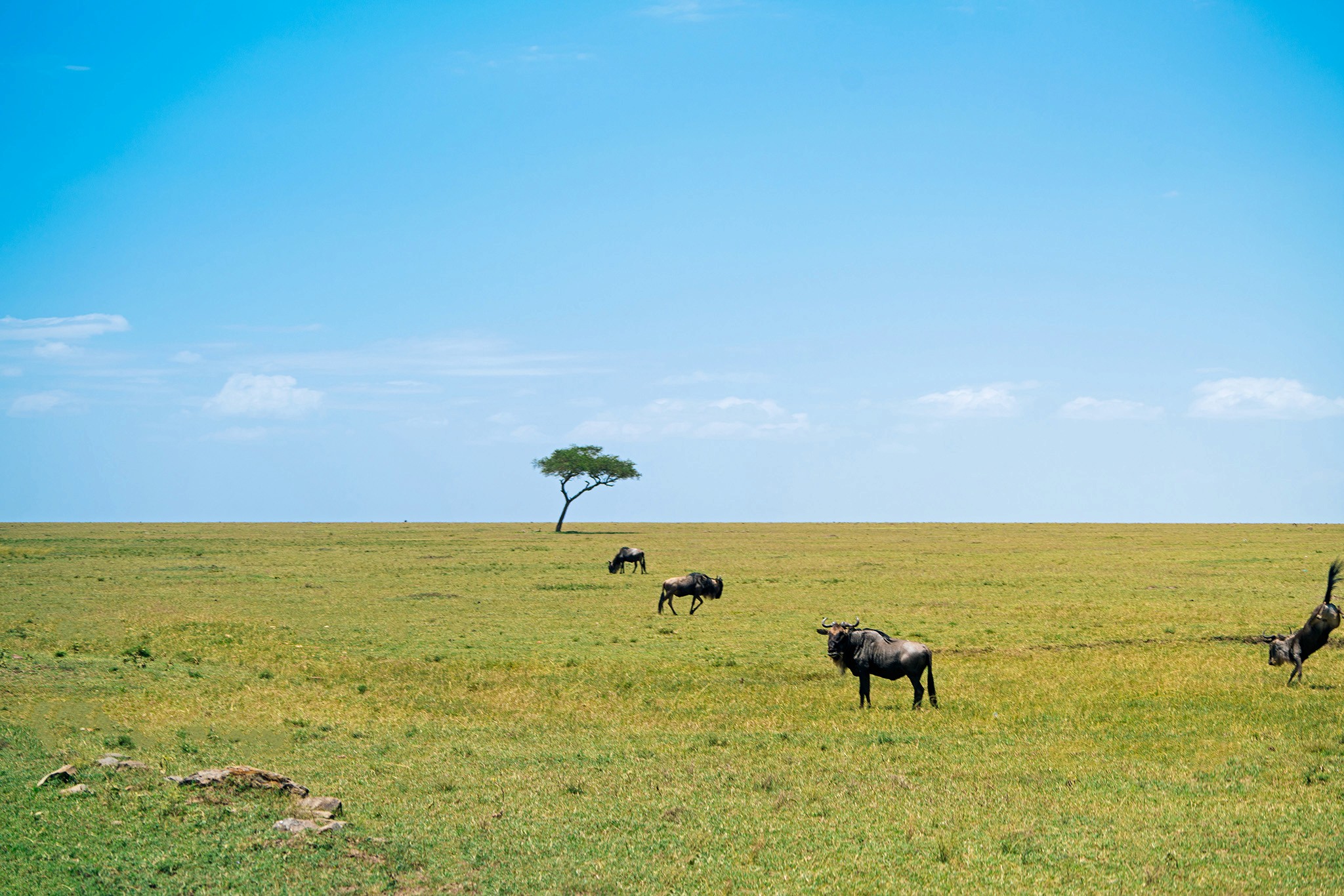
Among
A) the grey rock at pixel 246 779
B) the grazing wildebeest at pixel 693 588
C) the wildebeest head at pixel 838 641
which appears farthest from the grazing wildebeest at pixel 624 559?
the grey rock at pixel 246 779

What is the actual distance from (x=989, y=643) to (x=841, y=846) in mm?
17083

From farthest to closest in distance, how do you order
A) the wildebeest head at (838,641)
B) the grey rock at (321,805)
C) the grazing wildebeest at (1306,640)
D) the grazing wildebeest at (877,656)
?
the grazing wildebeest at (1306,640), the wildebeest head at (838,641), the grazing wildebeest at (877,656), the grey rock at (321,805)

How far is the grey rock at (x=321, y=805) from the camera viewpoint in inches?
481

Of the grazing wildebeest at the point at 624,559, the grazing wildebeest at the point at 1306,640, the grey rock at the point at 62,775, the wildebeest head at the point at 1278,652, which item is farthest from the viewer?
the grazing wildebeest at the point at 624,559

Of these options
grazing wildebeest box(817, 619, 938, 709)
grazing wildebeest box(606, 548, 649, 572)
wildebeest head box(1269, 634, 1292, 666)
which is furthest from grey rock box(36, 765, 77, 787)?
grazing wildebeest box(606, 548, 649, 572)

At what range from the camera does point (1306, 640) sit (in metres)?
20.8

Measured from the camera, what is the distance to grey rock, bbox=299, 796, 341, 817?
1222 cm

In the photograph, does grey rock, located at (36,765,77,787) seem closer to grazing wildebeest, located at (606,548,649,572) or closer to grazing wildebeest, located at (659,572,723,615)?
grazing wildebeest, located at (659,572,723,615)

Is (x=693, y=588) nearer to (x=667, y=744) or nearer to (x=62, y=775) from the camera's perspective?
(x=667, y=744)

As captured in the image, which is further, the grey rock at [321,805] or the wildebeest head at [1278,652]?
the wildebeest head at [1278,652]

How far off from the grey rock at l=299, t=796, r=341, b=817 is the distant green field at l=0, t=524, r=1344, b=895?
0.26 metres

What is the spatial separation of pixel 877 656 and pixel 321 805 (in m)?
10.7

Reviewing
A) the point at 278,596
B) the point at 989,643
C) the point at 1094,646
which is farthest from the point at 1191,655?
the point at 278,596

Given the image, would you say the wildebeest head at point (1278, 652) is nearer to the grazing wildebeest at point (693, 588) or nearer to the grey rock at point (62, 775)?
the grazing wildebeest at point (693, 588)
